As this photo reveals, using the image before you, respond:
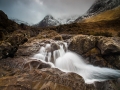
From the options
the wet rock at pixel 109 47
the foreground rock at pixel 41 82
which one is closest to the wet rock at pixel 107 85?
the foreground rock at pixel 41 82

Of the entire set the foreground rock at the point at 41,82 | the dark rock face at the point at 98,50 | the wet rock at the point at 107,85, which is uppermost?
the dark rock face at the point at 98,50

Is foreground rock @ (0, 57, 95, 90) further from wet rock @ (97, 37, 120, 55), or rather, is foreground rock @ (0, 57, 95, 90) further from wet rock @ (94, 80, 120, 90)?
wet rock @ (97, 37, 120, 55)

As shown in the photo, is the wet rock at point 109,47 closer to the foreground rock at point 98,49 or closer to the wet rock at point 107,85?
the foreground rock at point 98,49

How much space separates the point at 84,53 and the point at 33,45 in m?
14.4

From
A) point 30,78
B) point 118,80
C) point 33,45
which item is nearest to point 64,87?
point 30,78

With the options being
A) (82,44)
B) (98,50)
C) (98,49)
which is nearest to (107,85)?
(98,50)

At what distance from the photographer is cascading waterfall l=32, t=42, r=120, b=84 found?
76.4 feet

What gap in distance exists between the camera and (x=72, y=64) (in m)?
28.0

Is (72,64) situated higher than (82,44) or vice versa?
(82,44)

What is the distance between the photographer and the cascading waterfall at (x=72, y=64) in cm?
2330

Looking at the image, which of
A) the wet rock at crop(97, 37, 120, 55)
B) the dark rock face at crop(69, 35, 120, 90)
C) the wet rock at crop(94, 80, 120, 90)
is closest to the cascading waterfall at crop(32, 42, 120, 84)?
the wet rock at crop(94, 80, 120, 90)

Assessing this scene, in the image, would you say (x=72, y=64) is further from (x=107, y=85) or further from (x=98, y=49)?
(x=107, y=85)

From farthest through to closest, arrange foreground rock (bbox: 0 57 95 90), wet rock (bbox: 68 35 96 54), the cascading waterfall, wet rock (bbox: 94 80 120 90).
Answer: wet rock (bbox: 68 35 96 54) < the cascading waterfall < wet rock (bbox: 94 80 120 90) < foreground rock (bbox: 0 57 95 90)

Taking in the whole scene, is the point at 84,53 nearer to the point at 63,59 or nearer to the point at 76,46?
the point at 76,46
